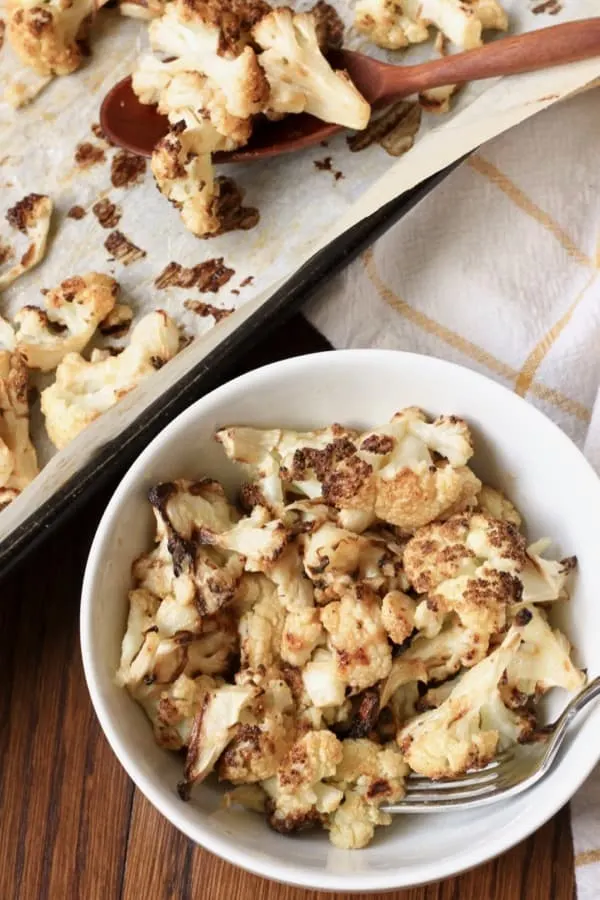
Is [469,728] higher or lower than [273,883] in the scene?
higher

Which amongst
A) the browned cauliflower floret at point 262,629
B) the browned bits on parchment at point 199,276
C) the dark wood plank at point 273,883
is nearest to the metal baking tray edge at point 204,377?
the browned bits on parchment at point 199,276

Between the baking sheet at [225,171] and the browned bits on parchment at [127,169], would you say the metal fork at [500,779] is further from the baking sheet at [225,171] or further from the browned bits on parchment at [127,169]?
the browned bits on parchment at [127,169]

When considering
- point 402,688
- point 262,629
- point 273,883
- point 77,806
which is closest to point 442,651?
point 402,688

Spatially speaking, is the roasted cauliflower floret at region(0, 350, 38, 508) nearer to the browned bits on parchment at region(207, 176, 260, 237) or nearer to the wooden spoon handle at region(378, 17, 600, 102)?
the browned bits on parchment at region(207, 176, 260, 237)

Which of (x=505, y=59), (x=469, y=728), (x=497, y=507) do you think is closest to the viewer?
(x=469, y=728)

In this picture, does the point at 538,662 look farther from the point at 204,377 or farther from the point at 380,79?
the point at 380,79

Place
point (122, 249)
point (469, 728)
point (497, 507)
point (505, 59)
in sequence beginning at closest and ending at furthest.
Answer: point (469, 728) < point (497, 507) < point (505, 59) < point (122, 249)
